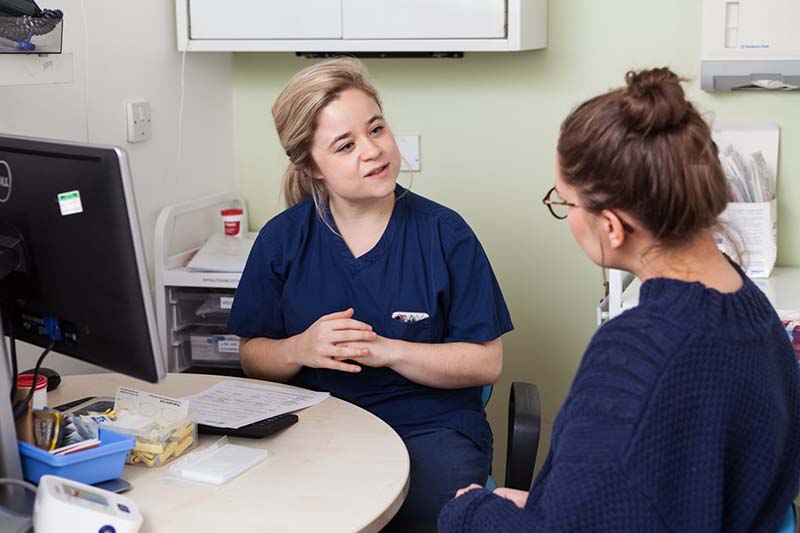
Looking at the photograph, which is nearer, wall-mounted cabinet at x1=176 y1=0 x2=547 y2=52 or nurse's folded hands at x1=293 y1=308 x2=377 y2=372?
nurse's folded hands at x1=293 y1=308 x2=377 y2=372

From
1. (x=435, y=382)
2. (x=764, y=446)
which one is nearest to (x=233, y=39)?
(x=435, y=382)

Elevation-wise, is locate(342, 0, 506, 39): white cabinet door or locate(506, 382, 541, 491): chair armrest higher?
locate(342, 0, 506, 39): white cabinet door

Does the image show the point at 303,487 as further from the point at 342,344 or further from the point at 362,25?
the point at 362,25

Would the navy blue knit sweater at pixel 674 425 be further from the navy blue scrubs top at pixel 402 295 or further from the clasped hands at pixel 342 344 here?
the navy blue scrubs top at pixel 402 295

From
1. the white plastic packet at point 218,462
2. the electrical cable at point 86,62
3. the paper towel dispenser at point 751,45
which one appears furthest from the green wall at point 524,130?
the white plastic packet at point 218,462

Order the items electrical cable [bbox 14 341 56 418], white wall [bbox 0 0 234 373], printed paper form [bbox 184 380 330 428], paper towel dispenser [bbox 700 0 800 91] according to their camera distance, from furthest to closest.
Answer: paper towel dispenser [bbox 700 0 800 91] → white wall [bbox 0 0 234 373] → printed paper form [bbox 184 380 330 428] → electrical cable [bbox 14 341 56 418]

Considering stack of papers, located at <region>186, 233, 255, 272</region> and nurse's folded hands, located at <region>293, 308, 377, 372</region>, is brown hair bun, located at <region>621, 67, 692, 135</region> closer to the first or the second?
nurse's folded hands, located at <region>293, 308, 377, 372</region>

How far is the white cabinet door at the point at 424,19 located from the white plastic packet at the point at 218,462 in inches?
51.8

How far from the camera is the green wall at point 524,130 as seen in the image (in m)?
2.73

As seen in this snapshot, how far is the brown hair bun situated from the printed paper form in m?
0.83

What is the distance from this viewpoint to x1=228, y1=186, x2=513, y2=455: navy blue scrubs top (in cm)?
199

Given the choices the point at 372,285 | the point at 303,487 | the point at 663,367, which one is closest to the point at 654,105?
the point at 663,367

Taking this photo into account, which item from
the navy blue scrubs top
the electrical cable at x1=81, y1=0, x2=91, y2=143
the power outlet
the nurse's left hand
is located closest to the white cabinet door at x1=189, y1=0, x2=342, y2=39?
the power outlet

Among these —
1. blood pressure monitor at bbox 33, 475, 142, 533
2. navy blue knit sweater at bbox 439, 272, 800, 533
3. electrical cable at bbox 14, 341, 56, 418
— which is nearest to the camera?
navy blue knit sweater at bbox 439, 272, 800, 533
